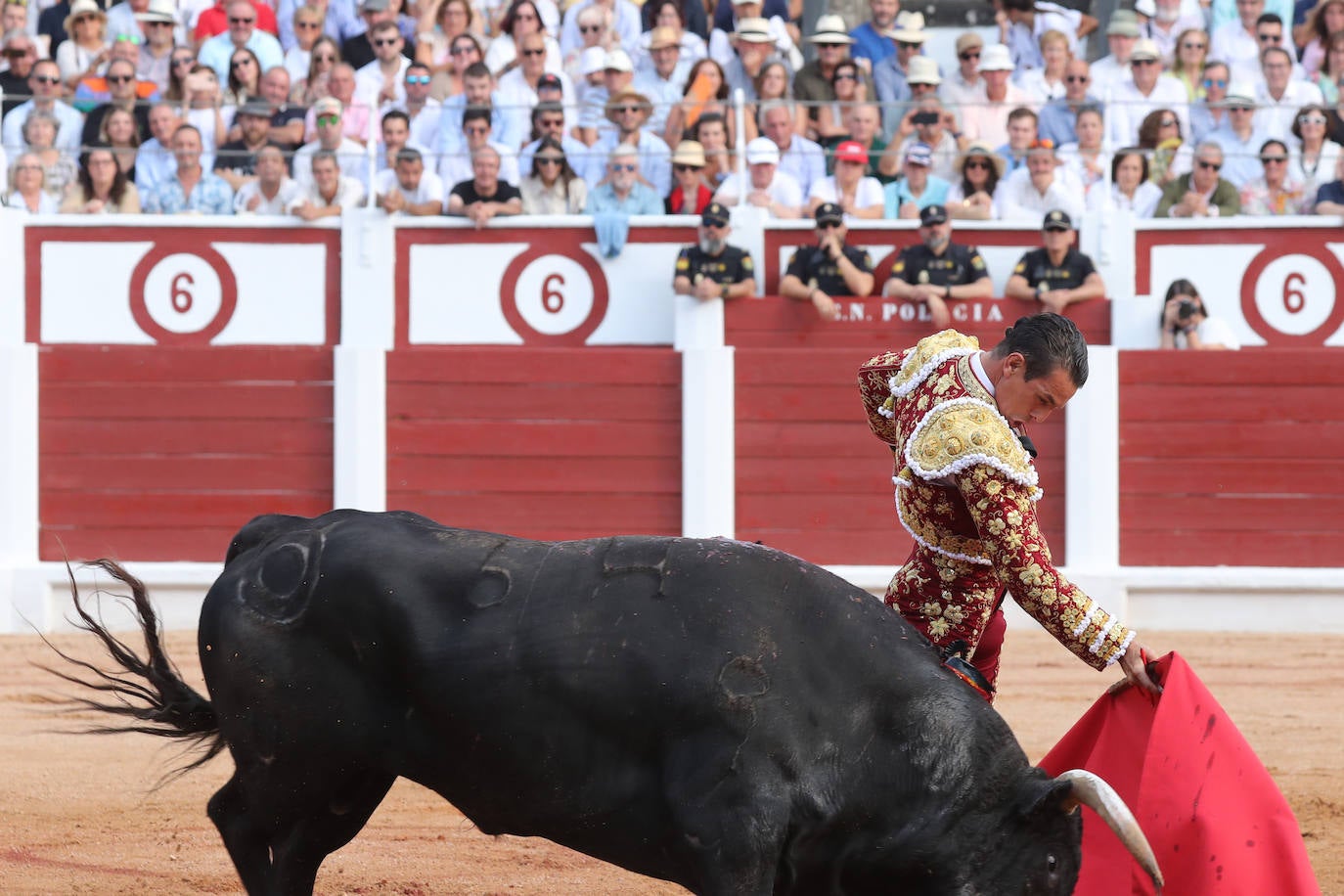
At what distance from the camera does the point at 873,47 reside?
9211 mm

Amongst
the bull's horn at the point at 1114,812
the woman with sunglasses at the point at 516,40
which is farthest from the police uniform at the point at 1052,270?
the bull's horn at the point at 1114,812

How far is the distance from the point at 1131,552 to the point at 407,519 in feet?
18.9

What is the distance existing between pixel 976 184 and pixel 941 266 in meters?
0.52

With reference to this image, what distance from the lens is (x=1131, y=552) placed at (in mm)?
8125

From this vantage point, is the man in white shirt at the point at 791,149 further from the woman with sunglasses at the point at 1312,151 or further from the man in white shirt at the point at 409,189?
the woman with sunglasses at the point at 1312,151

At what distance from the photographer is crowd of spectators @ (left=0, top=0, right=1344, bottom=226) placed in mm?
8344

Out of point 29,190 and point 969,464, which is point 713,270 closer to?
point 29,190

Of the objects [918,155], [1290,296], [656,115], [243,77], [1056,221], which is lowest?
[1290,296]

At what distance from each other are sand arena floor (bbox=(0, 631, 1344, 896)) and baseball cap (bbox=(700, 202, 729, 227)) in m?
2.33


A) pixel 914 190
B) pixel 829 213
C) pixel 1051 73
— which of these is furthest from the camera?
pixel 1051 73

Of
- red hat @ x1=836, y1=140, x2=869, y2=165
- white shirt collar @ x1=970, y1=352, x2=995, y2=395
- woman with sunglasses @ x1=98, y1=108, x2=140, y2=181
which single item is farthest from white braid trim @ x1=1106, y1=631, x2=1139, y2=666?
woman with sunglasses @ x1=98, y1=108, x2=140, y2=181

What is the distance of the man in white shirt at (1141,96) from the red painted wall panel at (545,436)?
2410mm

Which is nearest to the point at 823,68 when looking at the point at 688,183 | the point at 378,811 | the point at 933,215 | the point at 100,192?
the point at 688,183

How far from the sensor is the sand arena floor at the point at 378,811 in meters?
3.80
